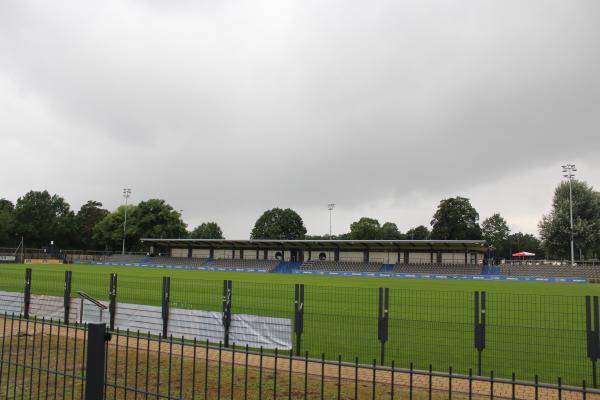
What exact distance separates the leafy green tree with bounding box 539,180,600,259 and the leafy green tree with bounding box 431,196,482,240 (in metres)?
26.2

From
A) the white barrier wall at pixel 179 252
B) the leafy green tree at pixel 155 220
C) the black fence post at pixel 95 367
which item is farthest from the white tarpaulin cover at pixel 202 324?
the leafy green tree at pixel 155 220

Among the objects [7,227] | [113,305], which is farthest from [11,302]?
[7,227]

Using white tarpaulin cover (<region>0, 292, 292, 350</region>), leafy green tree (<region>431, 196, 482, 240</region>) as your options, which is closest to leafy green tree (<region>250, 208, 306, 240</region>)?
leafy green tree (<region>431, 196, 482, 240</region>)

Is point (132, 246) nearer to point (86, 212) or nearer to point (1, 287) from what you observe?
point (86, 212)

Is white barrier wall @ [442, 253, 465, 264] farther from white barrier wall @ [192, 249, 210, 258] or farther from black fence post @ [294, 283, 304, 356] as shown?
black fence post @ [294, 283, 304, 356]

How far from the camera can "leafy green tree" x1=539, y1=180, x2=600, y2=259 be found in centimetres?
7288

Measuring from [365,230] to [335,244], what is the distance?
→ 50555 mm

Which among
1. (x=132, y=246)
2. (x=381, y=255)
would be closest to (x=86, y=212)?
(x=132, y=246)

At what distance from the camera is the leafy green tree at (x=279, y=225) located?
123250mm

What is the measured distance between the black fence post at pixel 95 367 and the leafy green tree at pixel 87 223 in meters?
108

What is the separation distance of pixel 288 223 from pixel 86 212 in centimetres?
4980

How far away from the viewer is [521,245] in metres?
136

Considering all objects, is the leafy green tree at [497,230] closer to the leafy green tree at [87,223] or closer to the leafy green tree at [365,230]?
the leafy green tree at [365,230]

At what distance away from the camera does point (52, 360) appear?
9031 millimetres
